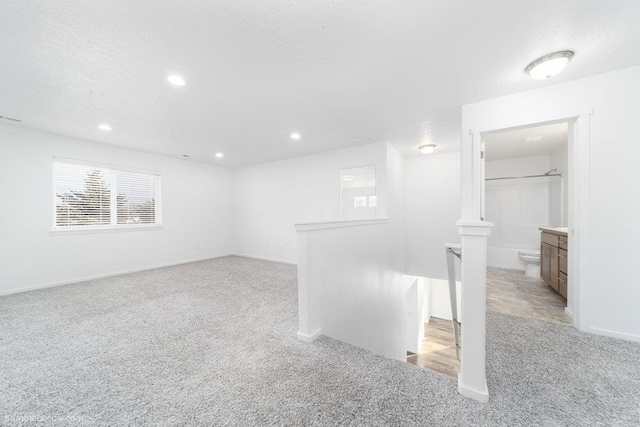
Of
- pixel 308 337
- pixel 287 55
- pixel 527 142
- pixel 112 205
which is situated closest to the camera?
pixel 287 55

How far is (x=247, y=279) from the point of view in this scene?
4051mm

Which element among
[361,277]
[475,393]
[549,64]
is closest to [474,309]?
[475,393]

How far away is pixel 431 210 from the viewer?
16.3 ft

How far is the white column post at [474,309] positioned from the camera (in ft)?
4.66

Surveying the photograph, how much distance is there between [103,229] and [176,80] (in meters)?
3.71

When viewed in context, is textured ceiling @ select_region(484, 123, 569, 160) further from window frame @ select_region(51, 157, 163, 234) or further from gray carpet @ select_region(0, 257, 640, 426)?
window frame @ select_region(51, 157, 163, 234)

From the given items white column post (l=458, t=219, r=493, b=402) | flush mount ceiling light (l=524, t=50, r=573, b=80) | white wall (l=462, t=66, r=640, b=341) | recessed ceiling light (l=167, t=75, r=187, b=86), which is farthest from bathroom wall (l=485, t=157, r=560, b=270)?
recessed ceiling light (l=167, t=75, r=187, b=86)

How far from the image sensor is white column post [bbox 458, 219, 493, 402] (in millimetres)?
1419

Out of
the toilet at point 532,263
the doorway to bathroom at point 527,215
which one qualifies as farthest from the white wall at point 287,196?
the toilet at point 532,263

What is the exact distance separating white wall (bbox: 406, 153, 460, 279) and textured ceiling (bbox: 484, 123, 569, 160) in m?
0.76

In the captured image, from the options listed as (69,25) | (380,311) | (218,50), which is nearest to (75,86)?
(69,25)

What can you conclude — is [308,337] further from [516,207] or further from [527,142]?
[516,207]

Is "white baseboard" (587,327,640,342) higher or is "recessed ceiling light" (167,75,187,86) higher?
"recessed ceiling light" (167,75,187,86)

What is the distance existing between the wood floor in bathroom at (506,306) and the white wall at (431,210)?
3.48ft
